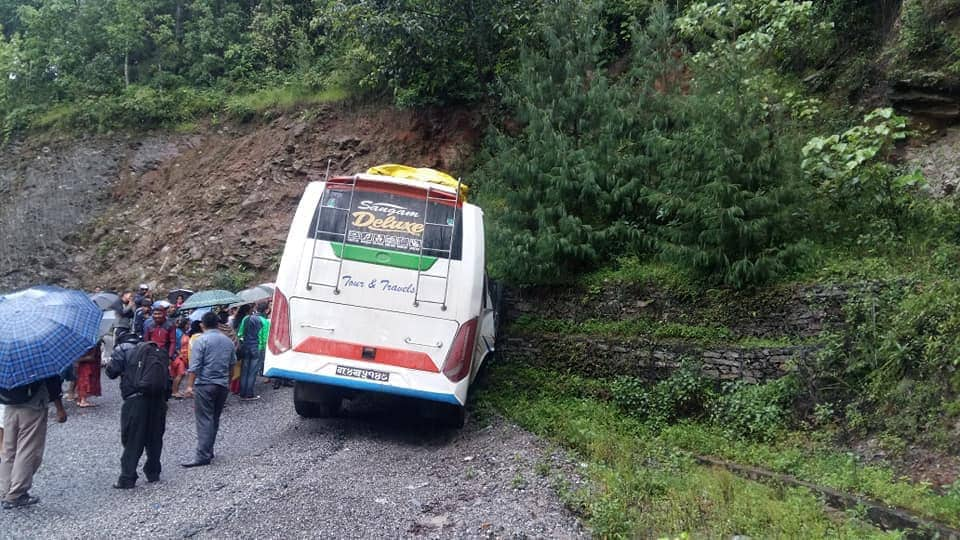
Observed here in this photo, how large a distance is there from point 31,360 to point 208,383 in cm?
211

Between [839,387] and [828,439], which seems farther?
[839,387]

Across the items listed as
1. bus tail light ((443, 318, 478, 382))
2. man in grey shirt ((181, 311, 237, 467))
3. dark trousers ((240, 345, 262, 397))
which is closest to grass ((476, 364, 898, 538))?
bus tail light ((443, 318, 478, 382))

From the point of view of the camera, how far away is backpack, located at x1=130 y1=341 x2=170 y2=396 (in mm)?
7402

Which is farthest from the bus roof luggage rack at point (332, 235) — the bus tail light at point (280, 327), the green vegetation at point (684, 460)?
the green vegetation at point (684, 460)

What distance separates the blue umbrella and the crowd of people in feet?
1.19

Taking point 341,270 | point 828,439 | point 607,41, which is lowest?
point 828,439

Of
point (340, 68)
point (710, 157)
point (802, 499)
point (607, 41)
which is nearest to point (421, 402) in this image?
point (802, 499)

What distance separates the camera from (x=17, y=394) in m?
6.75

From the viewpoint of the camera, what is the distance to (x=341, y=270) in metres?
8.76

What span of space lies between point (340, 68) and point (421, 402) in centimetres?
1474

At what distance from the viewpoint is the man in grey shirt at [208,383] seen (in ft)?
27.0

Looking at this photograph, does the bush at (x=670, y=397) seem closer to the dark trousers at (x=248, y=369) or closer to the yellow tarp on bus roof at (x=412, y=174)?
the yellow tarp on bus roof at (x=412, y=174)

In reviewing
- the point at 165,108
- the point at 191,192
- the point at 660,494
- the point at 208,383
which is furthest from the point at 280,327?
the point at 165,108

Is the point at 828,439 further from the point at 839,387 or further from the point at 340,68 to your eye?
the point at 340,68
